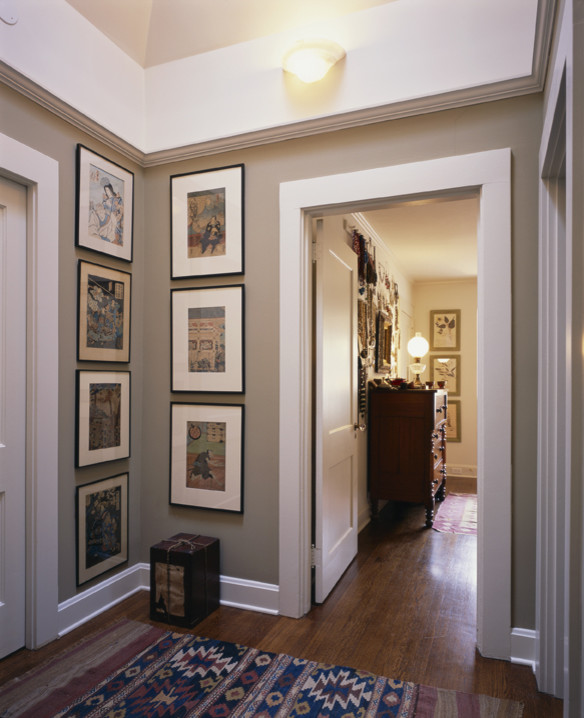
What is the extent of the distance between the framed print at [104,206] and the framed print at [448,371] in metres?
4.96

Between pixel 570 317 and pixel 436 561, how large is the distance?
2.62 m

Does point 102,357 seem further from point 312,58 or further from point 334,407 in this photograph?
point 312,58

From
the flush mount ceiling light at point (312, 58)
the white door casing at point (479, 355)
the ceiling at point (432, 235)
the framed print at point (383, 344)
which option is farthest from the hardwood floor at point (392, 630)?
the flush mount ceiling light at point (312, 58)

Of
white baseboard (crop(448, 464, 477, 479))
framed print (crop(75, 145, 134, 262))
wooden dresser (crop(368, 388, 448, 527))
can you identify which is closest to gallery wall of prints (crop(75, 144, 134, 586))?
framed print (crop(75, 145, 134, 262))

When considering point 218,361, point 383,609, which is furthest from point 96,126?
point 383,609

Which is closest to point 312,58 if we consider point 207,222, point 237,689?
point 207,222

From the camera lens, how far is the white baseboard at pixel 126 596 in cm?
236

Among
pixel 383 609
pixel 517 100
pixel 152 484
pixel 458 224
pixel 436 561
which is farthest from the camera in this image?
pixel 458 224

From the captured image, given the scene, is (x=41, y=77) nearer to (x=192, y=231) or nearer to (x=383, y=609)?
(x=192, y=231)

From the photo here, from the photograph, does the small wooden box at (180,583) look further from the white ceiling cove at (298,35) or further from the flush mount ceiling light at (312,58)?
the flush mount ceiling light at (312,58)

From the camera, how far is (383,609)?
261 centimetres

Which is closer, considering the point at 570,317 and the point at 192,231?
the point at 570,317

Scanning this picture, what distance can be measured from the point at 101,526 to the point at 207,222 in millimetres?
1639

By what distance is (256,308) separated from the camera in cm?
259
